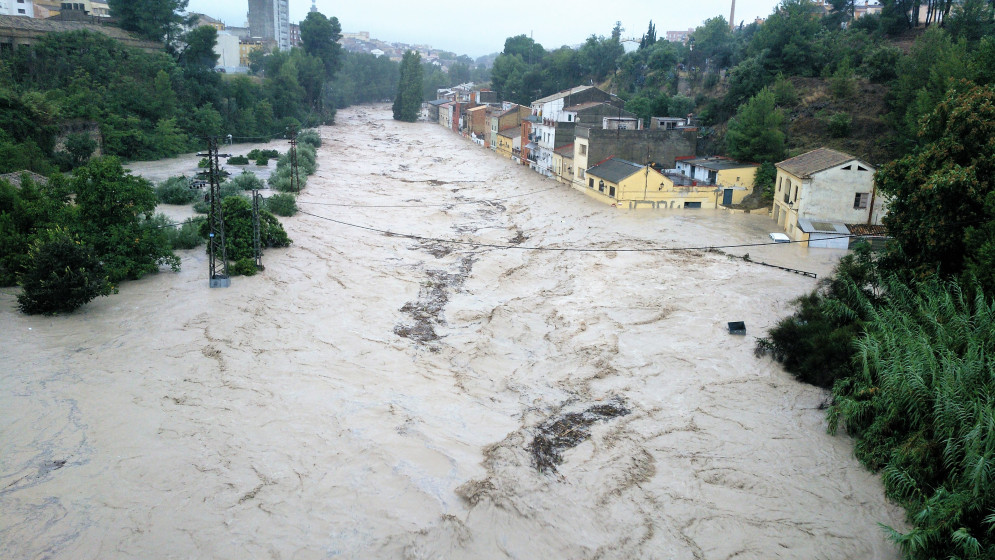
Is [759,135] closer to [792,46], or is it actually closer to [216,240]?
[792,46]

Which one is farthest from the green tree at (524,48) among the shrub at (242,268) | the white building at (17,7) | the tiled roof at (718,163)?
the shrub at (242,268)

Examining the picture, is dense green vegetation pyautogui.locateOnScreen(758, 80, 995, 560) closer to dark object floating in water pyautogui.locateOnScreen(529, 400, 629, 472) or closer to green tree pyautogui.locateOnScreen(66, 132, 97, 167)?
dark object floating in water pyautogui.locateOnScreen(529, 400, 629, 472)

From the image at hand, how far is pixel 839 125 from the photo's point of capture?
3541 cm

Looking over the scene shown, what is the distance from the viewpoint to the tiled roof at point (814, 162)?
26.3 meters

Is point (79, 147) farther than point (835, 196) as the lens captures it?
Yes

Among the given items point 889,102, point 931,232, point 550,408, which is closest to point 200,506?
point 550,408

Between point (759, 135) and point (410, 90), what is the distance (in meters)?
59.1

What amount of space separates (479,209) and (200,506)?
2615 centimetres

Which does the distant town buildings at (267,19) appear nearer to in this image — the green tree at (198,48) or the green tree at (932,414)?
the green tree at (198,48)

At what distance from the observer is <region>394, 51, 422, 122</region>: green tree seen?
85375 millimetres

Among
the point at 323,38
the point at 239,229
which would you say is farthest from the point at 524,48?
the point at 239,229

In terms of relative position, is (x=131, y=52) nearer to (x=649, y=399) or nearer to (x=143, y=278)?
(x=143, y=278)

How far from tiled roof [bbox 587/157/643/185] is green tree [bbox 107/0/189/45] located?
146ft

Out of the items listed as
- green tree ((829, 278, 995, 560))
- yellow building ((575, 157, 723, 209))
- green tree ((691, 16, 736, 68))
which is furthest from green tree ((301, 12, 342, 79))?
green tree ((829, 278, 995, 560))
